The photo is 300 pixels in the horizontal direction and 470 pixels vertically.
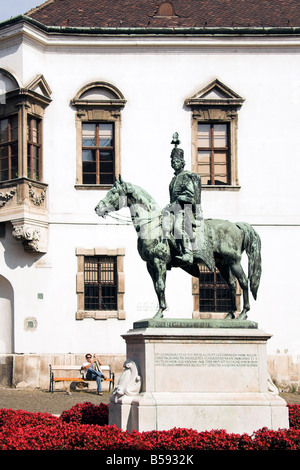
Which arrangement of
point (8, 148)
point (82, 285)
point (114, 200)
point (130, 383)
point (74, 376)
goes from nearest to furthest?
point (130, 383)
point (114, 200)
point (74, 376)
point (82, 285)
point (8, 148)

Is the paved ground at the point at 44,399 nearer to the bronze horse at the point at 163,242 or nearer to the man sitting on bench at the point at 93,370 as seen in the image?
the man sitting on bench at the point at 93,370

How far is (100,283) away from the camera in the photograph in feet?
76.7

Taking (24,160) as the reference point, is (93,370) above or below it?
below

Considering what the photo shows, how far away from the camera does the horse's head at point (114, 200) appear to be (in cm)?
1312

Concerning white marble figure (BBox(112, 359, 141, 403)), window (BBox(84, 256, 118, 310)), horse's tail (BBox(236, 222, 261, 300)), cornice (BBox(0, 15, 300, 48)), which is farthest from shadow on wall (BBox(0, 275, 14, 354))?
white marble figure (BBox(112, 359, 141, 403))

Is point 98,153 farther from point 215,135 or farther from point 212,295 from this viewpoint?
point 212,295

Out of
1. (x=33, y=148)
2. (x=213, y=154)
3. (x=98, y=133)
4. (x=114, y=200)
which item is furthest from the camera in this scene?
(x=213, y=154)

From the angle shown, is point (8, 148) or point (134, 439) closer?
point (134, 439)

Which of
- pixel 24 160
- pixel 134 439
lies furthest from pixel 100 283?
pixel 134 439

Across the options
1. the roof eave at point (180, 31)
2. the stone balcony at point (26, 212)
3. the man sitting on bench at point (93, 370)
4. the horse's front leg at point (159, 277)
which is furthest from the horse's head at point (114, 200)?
the roof eave at point (180, 31)

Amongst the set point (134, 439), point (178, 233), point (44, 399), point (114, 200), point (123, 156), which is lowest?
point (44, 399)

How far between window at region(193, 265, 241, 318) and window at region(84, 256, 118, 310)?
226 centimetres

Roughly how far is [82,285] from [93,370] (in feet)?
9.65

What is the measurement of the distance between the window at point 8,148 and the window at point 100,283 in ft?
10.4
